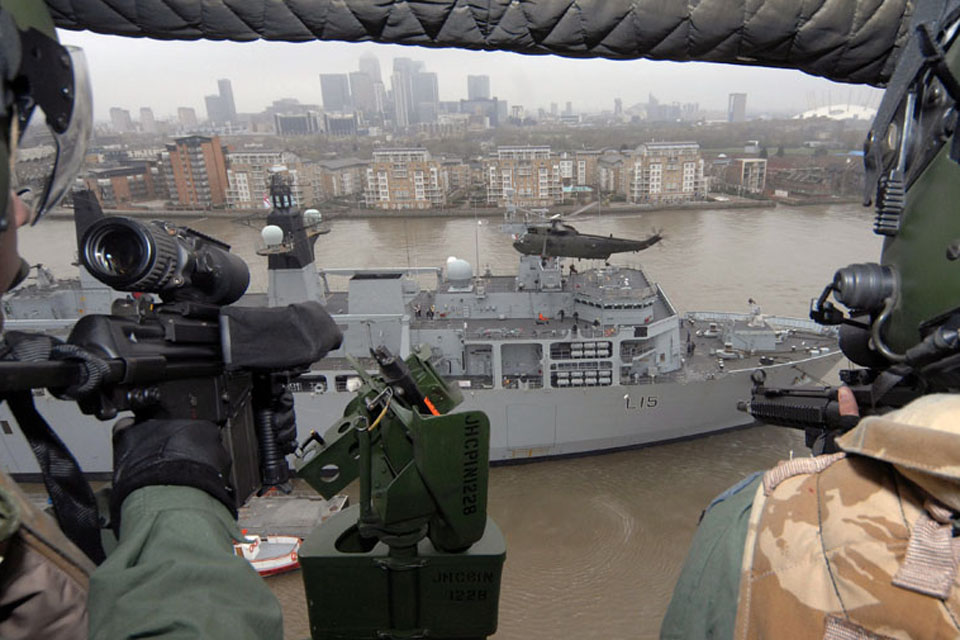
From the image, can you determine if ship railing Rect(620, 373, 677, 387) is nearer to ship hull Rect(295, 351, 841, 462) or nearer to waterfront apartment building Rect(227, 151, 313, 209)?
ship hull Rect(295, 351, 841, 462)

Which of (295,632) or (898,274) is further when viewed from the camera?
(295,632)

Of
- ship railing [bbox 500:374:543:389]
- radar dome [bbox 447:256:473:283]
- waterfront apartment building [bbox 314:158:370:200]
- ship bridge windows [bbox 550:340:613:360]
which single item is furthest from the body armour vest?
waterfront apartment building [bbox 314:158:370:200]

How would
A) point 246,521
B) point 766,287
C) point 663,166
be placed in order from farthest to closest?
point 663,166
point 766,287
point 246,521

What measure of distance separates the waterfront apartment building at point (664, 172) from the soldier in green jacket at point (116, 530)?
23.3m

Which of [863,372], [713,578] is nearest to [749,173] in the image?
[863,372]

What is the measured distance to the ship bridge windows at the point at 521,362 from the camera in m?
10.0

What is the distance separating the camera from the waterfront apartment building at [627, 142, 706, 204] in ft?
72.7

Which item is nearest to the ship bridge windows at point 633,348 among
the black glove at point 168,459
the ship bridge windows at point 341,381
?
the ship bridge windows at point 341,381

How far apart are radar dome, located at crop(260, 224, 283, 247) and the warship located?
0.12 ft

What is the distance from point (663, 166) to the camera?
877 inches

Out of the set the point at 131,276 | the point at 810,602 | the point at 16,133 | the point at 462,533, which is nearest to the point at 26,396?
the point at 131,276

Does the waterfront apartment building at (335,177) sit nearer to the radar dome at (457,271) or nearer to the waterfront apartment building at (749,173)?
the radar dome at (457,271)

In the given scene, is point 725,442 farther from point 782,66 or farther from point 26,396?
point 26,396

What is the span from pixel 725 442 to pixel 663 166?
15.3m
